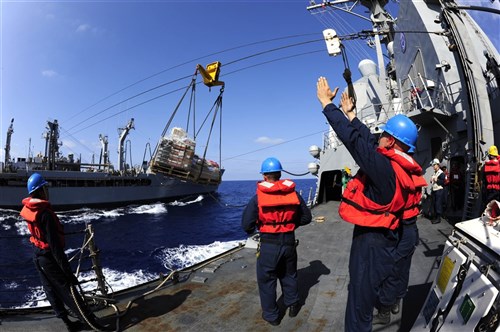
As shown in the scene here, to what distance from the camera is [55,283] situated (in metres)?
3.04

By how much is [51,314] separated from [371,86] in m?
17.2

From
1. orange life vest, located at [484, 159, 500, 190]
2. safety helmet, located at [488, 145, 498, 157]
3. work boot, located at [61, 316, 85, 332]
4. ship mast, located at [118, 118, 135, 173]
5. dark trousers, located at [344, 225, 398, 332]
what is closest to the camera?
dark trousers, located at [344, 225, 398, 332]

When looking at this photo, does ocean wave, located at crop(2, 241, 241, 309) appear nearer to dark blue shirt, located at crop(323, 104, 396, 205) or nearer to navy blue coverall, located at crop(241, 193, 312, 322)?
navy blue coverall, located at crop(241, 193, 312, 322)

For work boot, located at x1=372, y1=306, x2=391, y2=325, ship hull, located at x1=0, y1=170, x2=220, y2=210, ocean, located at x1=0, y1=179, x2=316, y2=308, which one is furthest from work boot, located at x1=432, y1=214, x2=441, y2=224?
ship hull, located at x1=0, y1=170, x2=220, y2=210

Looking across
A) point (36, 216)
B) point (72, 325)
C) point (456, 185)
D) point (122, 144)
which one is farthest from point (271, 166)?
point (122, 144)

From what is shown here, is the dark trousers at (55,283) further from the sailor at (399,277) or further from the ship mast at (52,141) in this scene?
the ship mast at (52,141)

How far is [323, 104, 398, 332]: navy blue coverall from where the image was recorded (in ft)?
6.54

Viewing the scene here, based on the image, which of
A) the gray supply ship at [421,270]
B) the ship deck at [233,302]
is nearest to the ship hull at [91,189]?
the gray supply ship at [421,270]

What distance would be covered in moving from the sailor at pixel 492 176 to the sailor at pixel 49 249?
678 centimetres

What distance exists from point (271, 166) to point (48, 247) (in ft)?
7.83

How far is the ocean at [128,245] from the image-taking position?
10.1 metres

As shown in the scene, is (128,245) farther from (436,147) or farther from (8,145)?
(8,145)

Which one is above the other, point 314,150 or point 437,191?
point 314,150

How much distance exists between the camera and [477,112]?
21.0 feet
